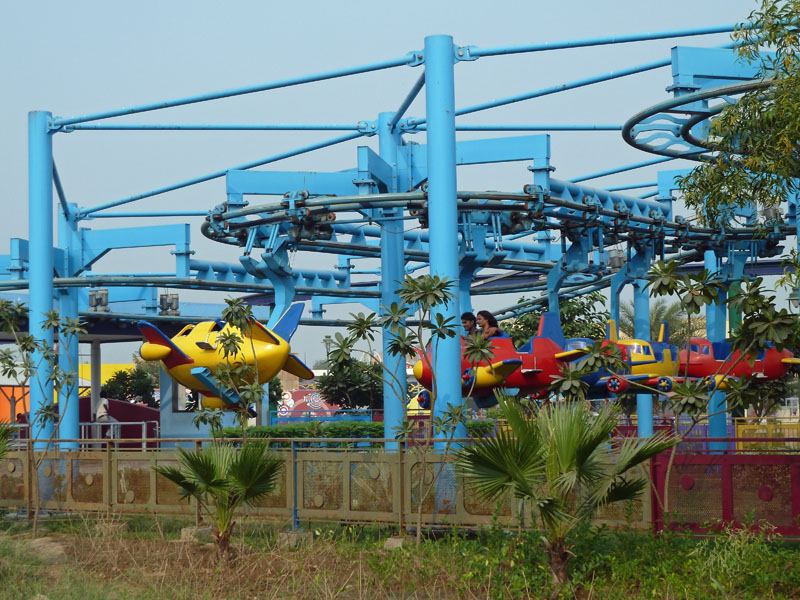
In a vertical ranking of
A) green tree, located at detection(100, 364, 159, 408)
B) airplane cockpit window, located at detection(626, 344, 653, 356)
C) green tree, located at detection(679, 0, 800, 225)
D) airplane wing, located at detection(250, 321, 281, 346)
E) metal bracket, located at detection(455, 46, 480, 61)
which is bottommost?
green tree, located at detection(100, 364, 159, 408)

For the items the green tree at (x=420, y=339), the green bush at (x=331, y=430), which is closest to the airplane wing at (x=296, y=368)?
the green tree at (x=420, y=339)

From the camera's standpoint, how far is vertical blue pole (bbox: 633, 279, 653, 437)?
22.0 m

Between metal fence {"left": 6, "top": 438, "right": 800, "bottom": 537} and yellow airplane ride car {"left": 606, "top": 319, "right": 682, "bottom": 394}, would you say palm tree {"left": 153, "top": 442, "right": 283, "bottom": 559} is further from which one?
yellow airplane ride car {"left": 606, "top": 319, "right": 682, "bottom": 394}

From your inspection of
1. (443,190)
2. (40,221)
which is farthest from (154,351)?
(443,190)

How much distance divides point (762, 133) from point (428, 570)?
5.50 metres

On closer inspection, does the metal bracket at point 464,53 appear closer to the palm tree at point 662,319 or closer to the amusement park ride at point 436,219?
the amusement park ride at point 436,219

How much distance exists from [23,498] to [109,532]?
133 inches

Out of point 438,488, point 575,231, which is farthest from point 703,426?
point 438,488

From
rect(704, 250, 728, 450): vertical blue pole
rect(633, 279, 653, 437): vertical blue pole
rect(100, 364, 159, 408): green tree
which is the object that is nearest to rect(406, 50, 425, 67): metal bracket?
rect(633, 279, 653, 437): vertical blue pole

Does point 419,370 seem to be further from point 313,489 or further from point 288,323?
point 288,323

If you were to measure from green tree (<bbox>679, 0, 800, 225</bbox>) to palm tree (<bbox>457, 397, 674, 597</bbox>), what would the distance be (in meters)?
3.05

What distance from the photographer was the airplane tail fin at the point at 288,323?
17438 mm

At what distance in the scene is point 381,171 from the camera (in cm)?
1816

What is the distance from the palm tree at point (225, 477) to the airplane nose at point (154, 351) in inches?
217
